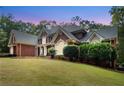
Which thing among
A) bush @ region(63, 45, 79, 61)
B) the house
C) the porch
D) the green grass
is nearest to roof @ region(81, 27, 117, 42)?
the house

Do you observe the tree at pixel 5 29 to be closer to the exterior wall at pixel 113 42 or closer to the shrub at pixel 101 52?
the shrub at pixel 101 52

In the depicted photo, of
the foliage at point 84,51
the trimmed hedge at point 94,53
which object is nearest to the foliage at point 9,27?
the trimmed hedge at point 94,53

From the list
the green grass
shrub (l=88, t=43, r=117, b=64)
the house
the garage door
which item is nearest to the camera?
the green grass

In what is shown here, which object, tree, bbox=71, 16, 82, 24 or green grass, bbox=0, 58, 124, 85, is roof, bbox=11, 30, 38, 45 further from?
tree, bbox=71, 16, 82, 24

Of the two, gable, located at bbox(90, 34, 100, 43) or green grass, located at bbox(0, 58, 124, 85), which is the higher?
gable, located at bbox(90, 34, 100, 43)

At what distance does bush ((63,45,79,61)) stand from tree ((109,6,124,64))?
901mm

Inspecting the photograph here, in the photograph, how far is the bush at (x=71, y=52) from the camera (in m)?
6.30

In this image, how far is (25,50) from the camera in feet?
21.1

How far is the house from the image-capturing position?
626 centimetres

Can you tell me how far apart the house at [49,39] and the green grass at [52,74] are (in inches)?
10.3

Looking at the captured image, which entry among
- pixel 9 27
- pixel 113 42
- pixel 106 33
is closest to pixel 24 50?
pixel 9 27

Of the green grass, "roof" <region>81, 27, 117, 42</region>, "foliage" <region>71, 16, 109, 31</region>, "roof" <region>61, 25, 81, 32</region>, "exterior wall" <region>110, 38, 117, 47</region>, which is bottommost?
the green grass
